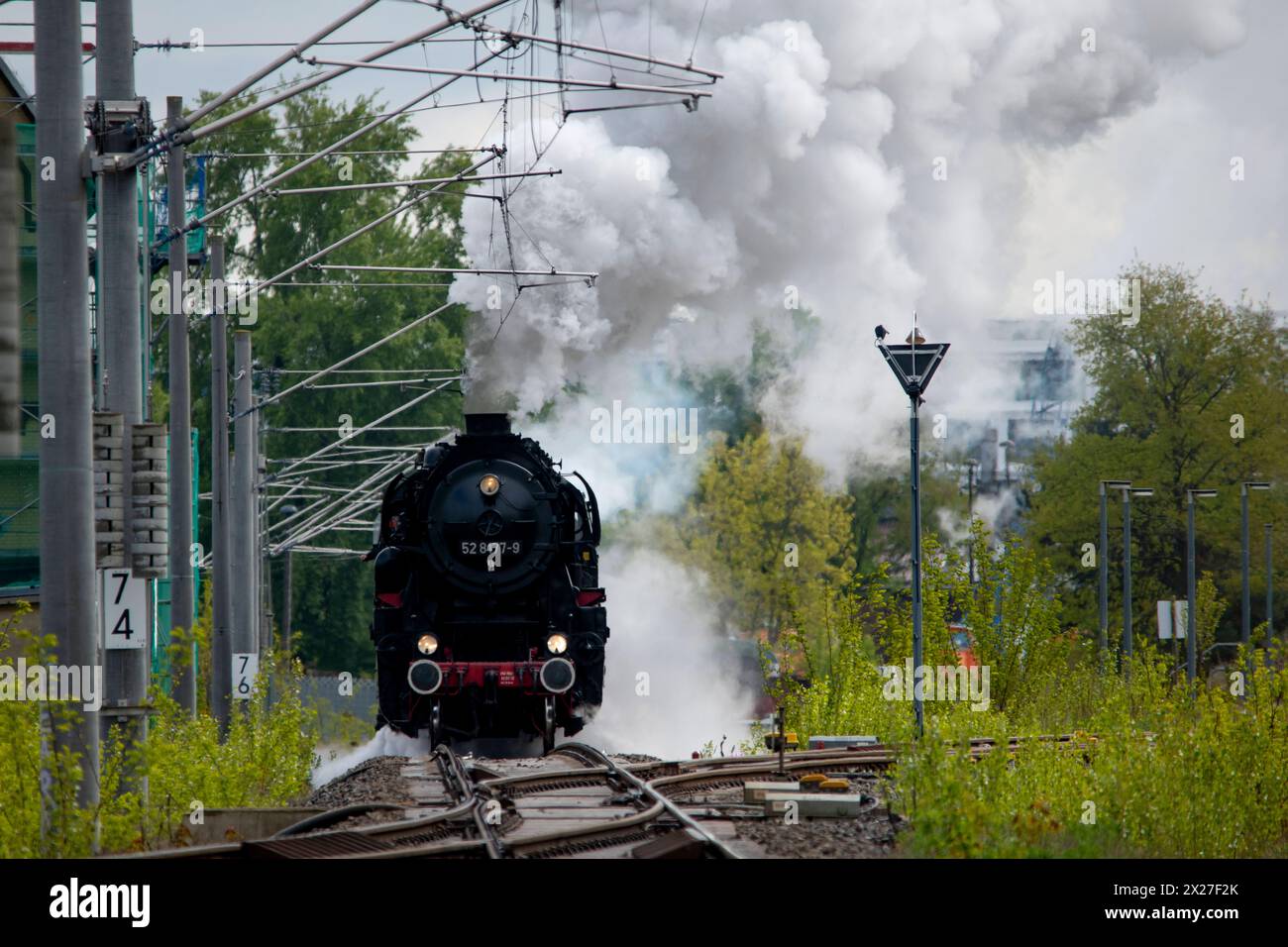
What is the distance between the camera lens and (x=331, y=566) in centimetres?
6112

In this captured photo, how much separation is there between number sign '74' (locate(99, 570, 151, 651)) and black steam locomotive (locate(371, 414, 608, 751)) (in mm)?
7620

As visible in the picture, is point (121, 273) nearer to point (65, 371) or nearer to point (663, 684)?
point (65, 371)

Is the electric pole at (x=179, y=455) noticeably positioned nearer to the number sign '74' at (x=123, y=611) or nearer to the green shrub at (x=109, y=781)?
the green shrub at (x=109, y=781)

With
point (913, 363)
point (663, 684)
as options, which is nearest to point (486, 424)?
point (913, 363)

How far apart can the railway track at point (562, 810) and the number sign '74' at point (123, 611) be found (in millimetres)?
2096

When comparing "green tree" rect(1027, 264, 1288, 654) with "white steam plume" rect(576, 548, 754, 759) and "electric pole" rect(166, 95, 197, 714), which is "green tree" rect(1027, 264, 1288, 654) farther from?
"electric pole" rect(166, 95, 197, 714)

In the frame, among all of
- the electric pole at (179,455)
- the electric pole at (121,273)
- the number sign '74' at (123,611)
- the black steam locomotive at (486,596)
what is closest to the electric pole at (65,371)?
the electric pole at (121,273)

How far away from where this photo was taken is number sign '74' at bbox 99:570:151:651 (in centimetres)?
1404

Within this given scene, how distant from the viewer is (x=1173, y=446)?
49.9 m

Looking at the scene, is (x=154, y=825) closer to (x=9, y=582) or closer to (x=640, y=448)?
(x=9, y=582)

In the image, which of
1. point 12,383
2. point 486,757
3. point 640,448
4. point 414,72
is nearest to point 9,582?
point 12,383

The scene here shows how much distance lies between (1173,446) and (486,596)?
106 ft

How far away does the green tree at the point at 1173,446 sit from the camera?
162 feet
